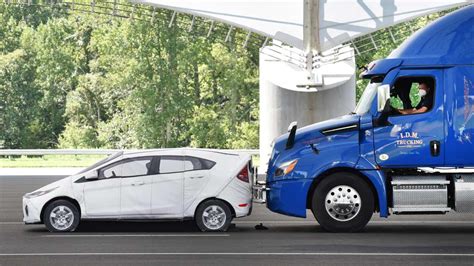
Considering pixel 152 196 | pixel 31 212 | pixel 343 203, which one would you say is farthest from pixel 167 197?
pixel 343 203

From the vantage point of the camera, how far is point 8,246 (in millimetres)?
17625

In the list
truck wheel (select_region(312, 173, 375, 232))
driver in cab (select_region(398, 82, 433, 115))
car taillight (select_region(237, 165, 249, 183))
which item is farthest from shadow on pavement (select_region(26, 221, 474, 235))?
driver in cab (select_region(398, 82, 433, 115))

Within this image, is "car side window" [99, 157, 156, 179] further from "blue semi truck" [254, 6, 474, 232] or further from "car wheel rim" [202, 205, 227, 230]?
"blue semi truck" [254, 6, 474, 232]

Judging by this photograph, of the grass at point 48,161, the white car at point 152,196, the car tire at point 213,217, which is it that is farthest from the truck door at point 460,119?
the grass at point 48,161

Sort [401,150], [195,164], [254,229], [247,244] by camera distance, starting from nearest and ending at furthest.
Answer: [247,244]
[401,150]
[195,164]
[254,229]

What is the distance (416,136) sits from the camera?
19.6m

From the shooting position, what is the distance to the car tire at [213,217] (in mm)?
19922

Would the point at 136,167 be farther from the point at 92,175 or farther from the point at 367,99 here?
the point at 367,99

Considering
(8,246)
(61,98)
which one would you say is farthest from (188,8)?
(61,98)

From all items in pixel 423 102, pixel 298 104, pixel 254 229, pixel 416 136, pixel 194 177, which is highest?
pixel 298 104

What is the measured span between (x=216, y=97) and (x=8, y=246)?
5965 centimetres

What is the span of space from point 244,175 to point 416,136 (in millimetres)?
2784

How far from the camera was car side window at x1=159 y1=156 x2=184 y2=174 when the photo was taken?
2006 cm

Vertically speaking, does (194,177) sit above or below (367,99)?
below
